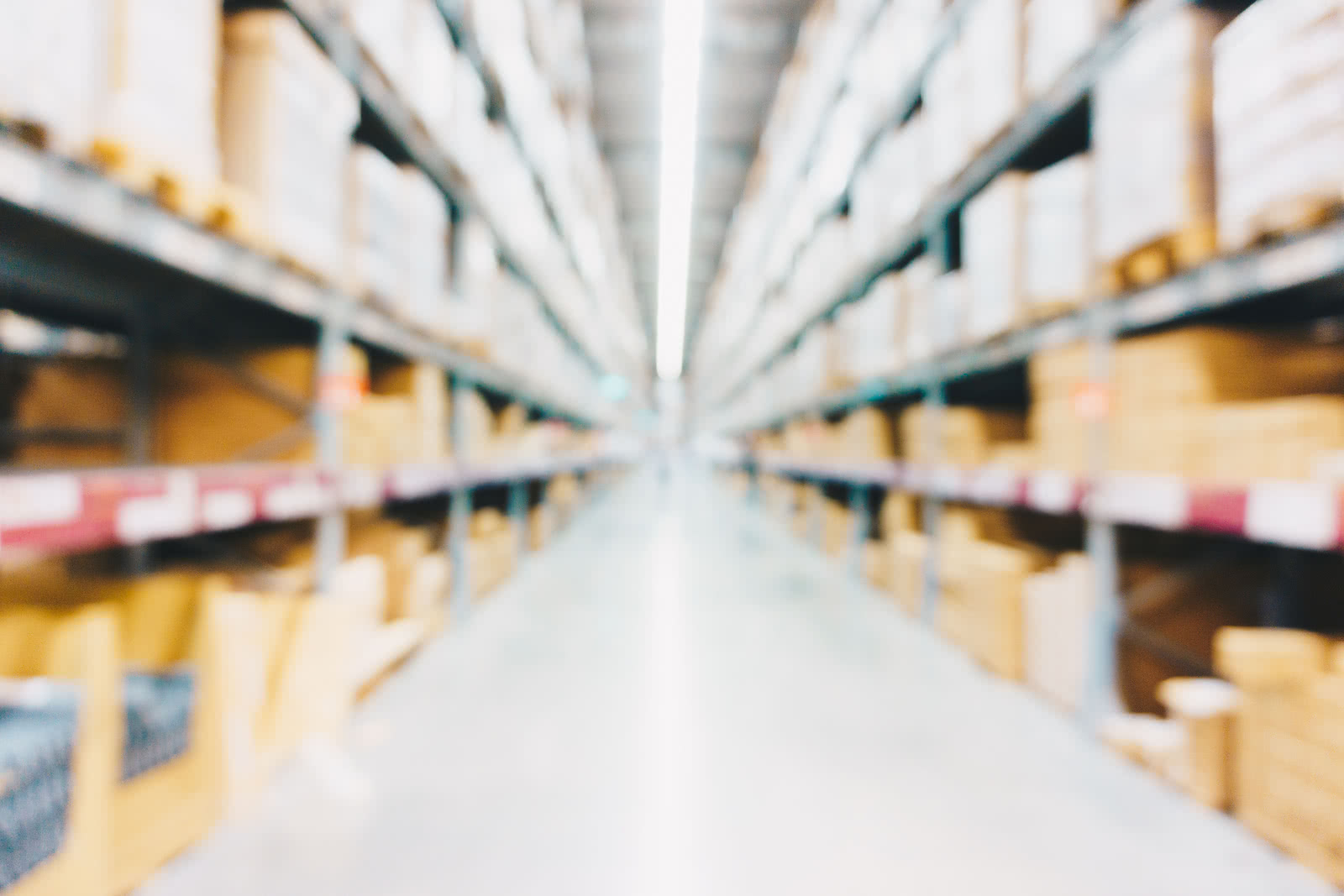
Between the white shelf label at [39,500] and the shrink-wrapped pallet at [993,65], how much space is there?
236 cm

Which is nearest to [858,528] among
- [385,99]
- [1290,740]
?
[1290,740]

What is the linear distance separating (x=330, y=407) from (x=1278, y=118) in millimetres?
2019

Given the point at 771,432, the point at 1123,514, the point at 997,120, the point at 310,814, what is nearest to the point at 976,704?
the point at 1123,514

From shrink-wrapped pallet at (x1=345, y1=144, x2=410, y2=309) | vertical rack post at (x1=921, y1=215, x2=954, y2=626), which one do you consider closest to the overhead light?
vertical rack post at (x1=921, y1=215, x2=954, y2=626)

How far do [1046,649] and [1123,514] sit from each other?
0.56 m

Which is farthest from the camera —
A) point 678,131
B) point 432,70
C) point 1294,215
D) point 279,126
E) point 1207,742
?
point 678,131

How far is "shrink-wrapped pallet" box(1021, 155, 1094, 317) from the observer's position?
167cm

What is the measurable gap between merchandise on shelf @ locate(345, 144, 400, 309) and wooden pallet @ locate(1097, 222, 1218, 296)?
6.01 feet

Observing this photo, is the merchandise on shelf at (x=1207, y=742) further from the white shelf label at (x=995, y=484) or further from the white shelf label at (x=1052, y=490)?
the white shelf label at (x=995, y=484)

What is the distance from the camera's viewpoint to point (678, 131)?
16.7 feet

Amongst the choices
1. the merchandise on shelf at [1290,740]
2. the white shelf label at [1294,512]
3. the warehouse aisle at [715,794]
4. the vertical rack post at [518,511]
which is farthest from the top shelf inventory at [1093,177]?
the vertical rack post at [518,511]

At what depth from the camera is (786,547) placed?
494 centimetres

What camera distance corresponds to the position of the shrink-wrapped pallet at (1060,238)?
167 cm

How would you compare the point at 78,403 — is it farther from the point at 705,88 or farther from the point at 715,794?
the point at 705,88
